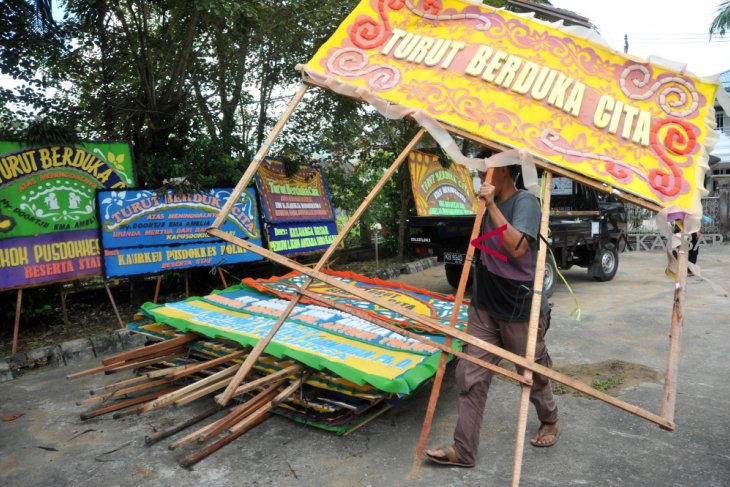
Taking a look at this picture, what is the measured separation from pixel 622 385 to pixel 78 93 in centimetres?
732

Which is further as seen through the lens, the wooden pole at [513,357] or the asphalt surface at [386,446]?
the asphalt surface at [386,446]

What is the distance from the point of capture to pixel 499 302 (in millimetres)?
2986

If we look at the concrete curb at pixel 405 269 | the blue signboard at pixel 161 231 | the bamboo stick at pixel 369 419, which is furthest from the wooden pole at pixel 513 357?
the concrete curb at pixel 405 269

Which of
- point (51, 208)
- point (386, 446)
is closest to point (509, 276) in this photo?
point (386, 446)

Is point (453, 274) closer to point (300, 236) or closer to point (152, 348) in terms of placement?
point (300, 236)

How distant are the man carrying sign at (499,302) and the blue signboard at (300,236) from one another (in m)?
4.86

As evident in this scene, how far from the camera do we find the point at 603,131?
2.68m

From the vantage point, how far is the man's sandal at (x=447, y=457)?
2.95 m

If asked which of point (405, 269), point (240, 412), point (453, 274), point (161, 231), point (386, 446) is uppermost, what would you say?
point (161, 231)

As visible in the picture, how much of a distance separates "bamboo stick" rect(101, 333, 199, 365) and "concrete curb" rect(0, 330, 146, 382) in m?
1.54

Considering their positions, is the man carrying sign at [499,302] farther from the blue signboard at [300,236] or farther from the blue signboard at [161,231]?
the blue signboard at [300,236]

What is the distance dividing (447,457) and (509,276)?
1.10 meters

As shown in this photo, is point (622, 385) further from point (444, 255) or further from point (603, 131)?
point (444, 255)

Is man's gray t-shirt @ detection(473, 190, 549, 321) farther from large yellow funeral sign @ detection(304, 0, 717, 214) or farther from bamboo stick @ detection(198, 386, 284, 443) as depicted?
bamboo stick @ detection(198, 386, 284, 443)
